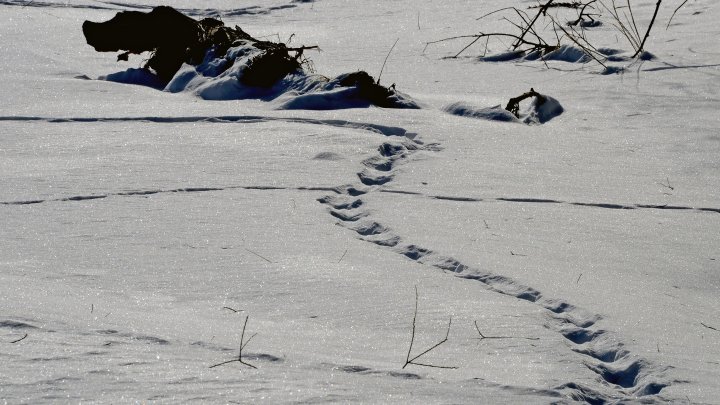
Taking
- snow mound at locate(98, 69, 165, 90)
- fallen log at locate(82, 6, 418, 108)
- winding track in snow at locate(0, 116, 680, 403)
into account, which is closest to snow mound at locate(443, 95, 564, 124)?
winding track in snow at locate(0, 116, 680, 403)

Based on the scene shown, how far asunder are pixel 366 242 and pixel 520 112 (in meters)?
1.71

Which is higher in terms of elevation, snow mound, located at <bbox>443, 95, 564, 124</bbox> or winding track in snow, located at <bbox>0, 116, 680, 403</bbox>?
snow mound, located at <bbox>443, 95, 564, 124</bbox>

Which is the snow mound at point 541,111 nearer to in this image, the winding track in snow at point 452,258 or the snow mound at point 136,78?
the winding track in snow at point 452,258

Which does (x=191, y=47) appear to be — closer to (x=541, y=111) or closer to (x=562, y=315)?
(x=541, y=111)

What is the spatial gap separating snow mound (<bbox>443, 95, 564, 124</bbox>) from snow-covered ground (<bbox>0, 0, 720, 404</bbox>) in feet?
0.05

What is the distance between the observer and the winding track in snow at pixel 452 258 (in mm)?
1732

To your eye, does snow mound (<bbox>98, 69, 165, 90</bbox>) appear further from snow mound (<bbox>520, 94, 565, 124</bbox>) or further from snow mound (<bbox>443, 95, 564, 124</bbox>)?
snow mound (<bbox>520, 94, 565, 124</bbox>)

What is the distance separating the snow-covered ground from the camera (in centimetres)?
170

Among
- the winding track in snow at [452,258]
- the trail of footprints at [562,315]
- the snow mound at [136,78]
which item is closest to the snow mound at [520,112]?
the winding track in snow at [452,258]

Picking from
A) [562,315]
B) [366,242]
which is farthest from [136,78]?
[562,315]

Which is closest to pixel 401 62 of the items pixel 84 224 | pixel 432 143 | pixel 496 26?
pixel 496 26

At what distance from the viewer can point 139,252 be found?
234cm

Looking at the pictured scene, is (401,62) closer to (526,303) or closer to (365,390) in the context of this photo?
(526,303)

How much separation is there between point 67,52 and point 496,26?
270cm
